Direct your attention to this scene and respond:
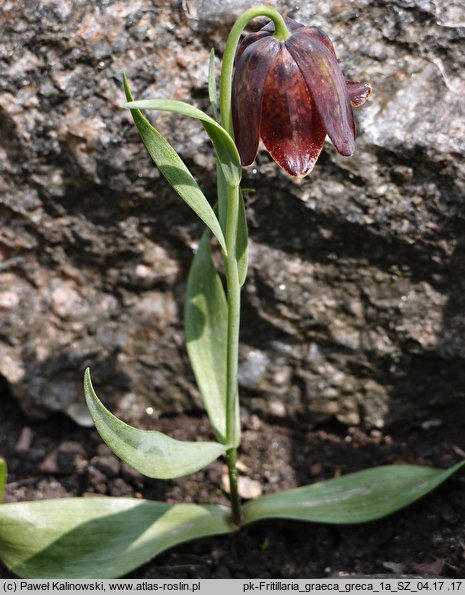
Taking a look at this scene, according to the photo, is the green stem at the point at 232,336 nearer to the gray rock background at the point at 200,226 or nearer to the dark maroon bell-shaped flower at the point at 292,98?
the dark maroon bell-shaped flower at the point at 292,98

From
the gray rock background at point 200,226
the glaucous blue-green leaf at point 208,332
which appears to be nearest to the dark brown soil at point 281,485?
the gray rock background at point 200,226

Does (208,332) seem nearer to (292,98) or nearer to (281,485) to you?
(281,485)

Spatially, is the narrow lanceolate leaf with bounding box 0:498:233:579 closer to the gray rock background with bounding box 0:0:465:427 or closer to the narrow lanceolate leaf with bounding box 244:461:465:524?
the narrow lanceolate leaf with bounding box 244:461:465:524

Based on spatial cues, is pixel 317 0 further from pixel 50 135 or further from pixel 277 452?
pixel 277 452

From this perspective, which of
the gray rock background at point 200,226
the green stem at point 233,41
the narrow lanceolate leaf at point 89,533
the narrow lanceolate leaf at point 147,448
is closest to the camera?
the green stem at point 233,41

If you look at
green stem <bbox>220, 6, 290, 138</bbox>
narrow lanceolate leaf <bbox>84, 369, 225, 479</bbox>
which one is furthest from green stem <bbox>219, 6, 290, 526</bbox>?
narrow lanceolate leaf <bbox>84, 369, 225, 479</bbox>

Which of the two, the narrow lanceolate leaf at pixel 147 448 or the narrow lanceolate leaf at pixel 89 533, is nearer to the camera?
the narrow lanceolate leaf at pixel 147 448

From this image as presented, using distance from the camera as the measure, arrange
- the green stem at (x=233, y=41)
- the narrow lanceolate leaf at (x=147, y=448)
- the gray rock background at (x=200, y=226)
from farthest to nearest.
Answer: the gray rock background at (x=200, y=226), the narrow lanceolate leaf at (x=147, y=448), the green stem at (x=233, y=41)
